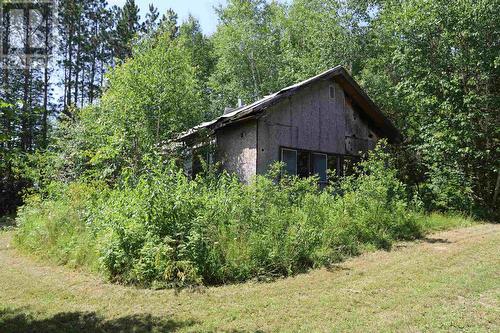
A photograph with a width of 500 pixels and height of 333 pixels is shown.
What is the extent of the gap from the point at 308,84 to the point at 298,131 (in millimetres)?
1633

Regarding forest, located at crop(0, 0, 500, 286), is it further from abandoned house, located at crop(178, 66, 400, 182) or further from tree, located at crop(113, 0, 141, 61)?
tree, located at crop(113, 0, 141, 61)

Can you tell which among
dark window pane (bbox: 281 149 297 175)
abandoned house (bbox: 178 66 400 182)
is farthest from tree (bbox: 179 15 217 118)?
dark window pane (bbox: 281 149 297 175)

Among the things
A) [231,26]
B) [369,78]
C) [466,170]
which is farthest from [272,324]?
[231,26]

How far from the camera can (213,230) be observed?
25.5ft

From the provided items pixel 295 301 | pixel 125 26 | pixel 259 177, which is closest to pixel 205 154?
pixel 259 177

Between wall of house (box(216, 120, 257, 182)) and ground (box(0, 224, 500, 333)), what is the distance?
17.1ft

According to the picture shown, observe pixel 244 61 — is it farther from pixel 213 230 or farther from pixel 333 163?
pixel 213 230

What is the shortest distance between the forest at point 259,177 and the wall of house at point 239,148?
0.85m

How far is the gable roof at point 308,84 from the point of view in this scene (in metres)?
12.4

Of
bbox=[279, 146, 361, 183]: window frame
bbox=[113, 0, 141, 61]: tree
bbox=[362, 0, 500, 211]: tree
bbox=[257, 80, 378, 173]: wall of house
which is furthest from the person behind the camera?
bbox=[113, 0, 141, 61]: tree

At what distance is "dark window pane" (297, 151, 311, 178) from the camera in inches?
542

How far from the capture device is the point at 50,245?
33.5 ft

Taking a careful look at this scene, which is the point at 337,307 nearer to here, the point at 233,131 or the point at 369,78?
the point at 233,131

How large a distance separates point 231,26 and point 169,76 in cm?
1496
